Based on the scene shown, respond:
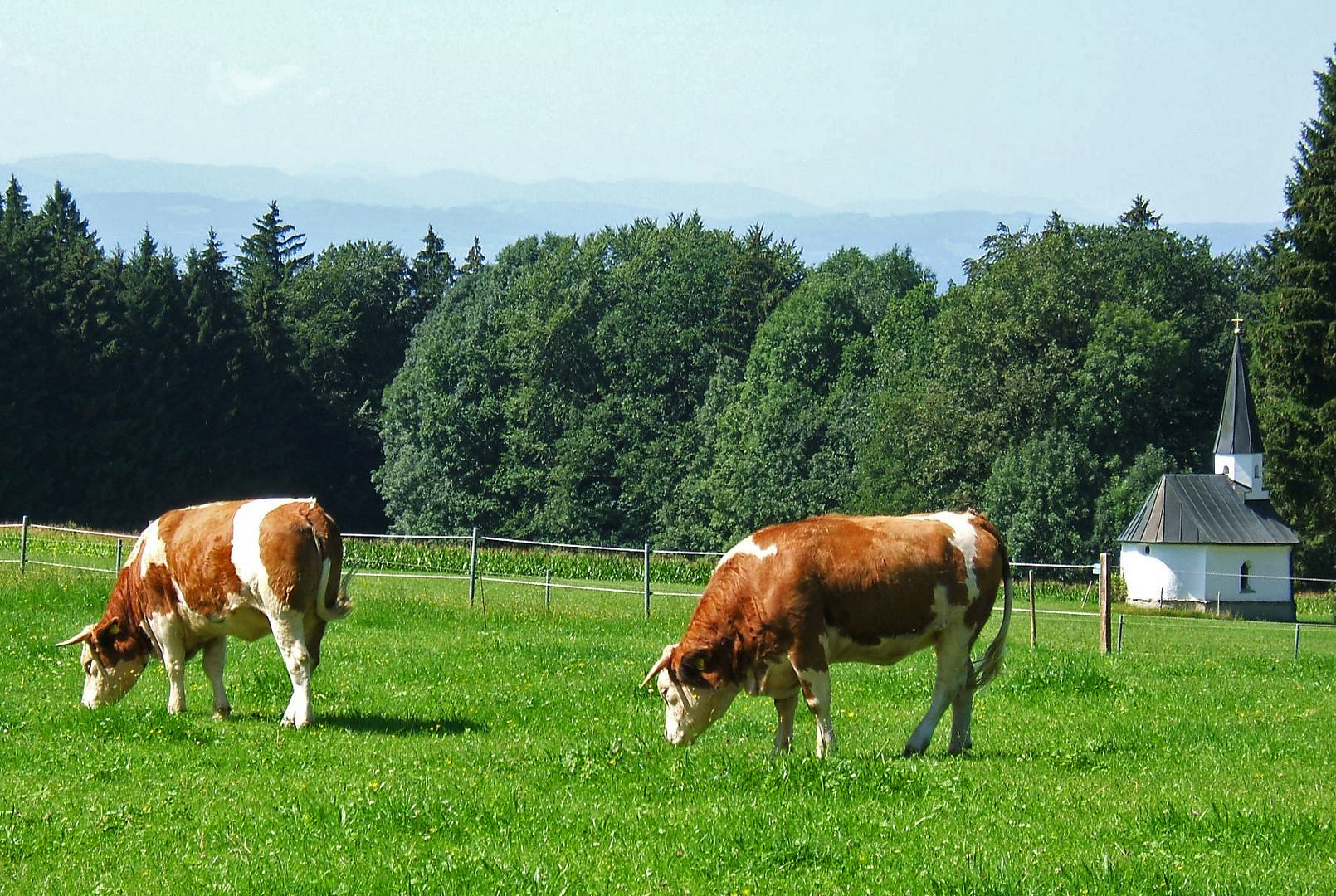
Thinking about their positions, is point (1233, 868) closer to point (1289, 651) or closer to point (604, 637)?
point (604, 637)

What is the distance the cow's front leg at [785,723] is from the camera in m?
11.2

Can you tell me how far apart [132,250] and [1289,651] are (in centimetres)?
5964

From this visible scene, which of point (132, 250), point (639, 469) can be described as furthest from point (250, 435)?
point (639, 469)

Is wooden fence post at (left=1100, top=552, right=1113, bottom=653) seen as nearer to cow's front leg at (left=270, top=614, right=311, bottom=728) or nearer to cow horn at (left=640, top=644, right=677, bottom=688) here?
cow horn at (left=640, top=644, right=677, bottom=688)

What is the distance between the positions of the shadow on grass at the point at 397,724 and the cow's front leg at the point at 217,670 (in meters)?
0.89

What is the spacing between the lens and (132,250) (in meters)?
71.7

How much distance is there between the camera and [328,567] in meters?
12.5

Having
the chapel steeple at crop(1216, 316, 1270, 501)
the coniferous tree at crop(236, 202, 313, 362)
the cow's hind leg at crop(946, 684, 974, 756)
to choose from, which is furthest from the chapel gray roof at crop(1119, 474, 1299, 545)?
the coniferous tree at crop(236, 202, 313, 362)

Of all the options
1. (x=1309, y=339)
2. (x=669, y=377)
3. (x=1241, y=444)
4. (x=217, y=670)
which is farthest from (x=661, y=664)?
(x=669, y=377)

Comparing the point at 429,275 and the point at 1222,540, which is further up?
the point at 429,275

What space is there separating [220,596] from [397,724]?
6.48 feet

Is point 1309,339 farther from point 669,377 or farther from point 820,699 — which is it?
point 820,699

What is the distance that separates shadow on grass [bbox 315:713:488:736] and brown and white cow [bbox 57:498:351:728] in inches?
17.8

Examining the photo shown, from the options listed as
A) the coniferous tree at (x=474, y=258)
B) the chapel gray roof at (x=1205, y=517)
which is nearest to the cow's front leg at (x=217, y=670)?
the chapel gray roof at (x=1205, y=517)
